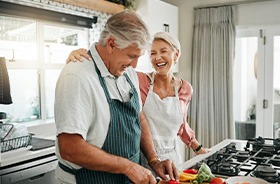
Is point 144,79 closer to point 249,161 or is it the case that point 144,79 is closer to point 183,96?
point 183,96

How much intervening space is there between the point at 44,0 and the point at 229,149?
5.93 feet

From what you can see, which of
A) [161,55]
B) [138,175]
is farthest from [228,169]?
[161,55]

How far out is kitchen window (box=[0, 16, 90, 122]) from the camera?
2695 millimetres

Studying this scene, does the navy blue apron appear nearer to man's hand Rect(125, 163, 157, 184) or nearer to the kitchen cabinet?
man's hand Rect(125, 163, 157, 184)

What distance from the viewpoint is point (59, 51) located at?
313 cm

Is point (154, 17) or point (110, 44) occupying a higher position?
point (154, 17)

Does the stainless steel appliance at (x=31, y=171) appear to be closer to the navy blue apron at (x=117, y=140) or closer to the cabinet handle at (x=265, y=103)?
the navy blue apron at (x=117, y=140)

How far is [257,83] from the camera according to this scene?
3.62 m

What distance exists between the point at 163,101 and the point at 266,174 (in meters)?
0.69

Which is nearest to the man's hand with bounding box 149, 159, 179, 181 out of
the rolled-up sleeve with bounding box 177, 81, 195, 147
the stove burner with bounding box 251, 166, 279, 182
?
the stove burner with bounding box 251, 166, 279, 182

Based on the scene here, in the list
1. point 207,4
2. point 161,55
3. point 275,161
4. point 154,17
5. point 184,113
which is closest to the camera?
point 275,161

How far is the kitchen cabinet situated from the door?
78 centimetres

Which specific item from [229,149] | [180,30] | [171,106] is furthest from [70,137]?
[180,30]

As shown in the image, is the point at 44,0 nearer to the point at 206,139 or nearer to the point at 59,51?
the point at 59,51
